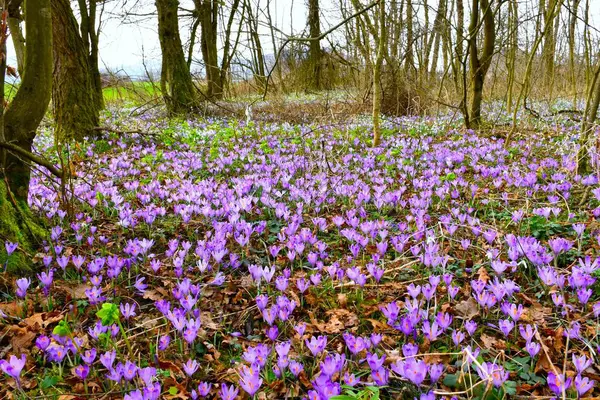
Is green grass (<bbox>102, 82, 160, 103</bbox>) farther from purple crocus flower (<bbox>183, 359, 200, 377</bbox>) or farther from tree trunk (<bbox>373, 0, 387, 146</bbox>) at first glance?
purple crocus flower (<bbox>183, 359, 200, 377</bbox>)

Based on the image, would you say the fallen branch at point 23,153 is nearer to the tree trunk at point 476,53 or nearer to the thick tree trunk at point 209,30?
the tree trunk at point 476,53

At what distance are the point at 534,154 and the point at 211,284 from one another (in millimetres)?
4917

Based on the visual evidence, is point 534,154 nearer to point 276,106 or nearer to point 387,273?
point 387,273

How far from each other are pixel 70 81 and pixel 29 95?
4.58 metres

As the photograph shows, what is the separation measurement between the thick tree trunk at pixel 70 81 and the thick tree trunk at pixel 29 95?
3876 millimetres

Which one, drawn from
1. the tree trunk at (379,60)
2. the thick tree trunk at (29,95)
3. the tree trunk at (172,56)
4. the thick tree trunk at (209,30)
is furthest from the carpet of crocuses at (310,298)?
the thick tree trunk at (209,30)

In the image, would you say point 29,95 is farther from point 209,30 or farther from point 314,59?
point 314,59

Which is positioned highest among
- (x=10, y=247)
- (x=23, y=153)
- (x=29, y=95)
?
(x=29, y=95)

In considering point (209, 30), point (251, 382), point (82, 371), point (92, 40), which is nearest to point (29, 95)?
point (82, 371)

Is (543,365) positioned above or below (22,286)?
below

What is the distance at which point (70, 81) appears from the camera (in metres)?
7.14

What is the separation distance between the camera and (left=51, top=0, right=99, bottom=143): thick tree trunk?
6.80 m

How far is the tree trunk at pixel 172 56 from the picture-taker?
443 inches

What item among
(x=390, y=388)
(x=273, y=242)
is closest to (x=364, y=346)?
(x=390, y=388)
